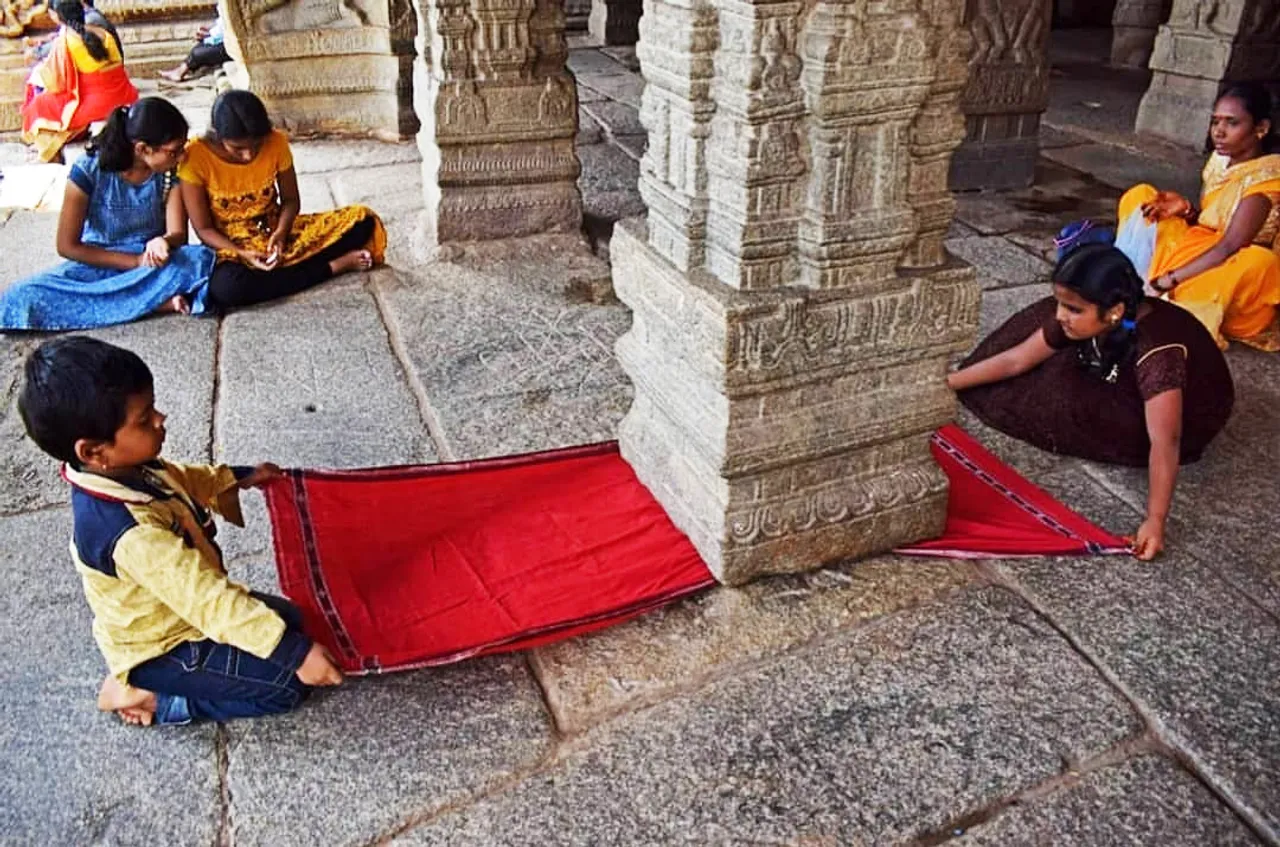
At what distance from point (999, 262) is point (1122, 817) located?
11.1ft

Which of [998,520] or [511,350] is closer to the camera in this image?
[998,520]

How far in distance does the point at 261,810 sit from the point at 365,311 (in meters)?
2.69

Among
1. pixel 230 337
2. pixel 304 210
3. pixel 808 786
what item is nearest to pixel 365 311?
pixel 230 337

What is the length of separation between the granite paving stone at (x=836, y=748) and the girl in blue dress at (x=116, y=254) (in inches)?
117

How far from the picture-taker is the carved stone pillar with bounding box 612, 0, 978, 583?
2355 millimetres

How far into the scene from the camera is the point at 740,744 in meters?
2.27

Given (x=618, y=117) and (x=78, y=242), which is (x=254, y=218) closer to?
(x=78, y=242)

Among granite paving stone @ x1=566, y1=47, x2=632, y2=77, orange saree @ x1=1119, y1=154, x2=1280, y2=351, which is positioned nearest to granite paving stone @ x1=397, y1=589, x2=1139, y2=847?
orange saree @ x1=1119, y1=154, x2=1280, y2=351

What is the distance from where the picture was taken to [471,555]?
9.24 feet

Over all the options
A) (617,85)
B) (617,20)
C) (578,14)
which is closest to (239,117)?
(617,85)

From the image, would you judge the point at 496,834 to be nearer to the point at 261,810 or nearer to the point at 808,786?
the point at 261,810

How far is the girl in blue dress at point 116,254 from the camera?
426 centimetres

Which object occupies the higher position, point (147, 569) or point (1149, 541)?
point (147, 569)

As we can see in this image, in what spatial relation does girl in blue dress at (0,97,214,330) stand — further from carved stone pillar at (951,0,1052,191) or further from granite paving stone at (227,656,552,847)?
carved stone pillar at (951,0,1052,191)
